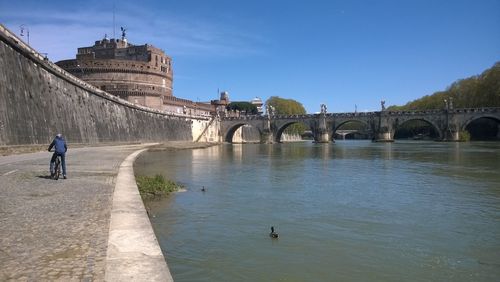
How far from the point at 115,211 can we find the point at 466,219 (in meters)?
8.96

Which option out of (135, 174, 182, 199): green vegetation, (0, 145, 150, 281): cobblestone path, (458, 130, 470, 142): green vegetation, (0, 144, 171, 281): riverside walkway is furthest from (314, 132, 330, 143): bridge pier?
(0, 144, 171, 281): riverside walkway

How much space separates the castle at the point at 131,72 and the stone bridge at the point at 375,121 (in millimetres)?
14542

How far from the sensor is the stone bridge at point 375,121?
88000 mm

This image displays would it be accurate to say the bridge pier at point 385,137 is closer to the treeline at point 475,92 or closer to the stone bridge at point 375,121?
the stone bridge at point 375,121

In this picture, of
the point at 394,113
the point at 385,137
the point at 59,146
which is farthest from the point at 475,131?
the point at 59,146

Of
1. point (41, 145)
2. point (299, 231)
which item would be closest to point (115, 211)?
point (299, 231)

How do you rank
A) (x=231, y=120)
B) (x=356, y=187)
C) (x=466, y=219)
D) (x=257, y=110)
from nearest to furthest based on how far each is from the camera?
A: (x=466, y=219)
(x=356, y=187)
(x=231, y=120)
(x=257, y=110)

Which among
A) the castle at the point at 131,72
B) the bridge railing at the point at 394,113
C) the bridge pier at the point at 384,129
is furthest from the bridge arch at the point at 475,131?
the castle at the point at 131,72

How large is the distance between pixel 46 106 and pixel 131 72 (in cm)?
5913

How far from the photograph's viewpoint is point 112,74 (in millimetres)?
87125

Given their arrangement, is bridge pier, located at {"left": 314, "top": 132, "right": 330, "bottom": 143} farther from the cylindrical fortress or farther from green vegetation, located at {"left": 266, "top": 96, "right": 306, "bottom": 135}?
green vegetation, located at {"left": 266, "top": 96, "right": 306, "bottom": 135}

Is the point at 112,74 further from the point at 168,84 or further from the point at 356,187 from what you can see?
the point at 356,187

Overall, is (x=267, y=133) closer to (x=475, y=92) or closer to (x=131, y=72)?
(x=131, y=72)

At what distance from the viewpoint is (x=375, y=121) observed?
98125mm
